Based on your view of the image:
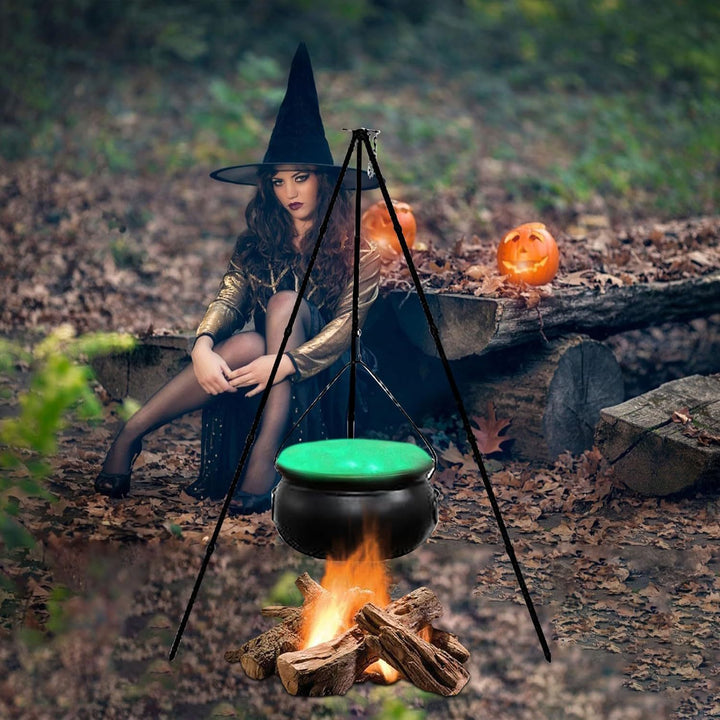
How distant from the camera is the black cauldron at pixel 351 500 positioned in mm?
3906

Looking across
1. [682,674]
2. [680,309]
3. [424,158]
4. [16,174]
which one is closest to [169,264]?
[16,174]

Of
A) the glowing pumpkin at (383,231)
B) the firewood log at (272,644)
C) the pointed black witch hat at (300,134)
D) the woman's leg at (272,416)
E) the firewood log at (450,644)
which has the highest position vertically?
the pointed black witch hat at (300,134)

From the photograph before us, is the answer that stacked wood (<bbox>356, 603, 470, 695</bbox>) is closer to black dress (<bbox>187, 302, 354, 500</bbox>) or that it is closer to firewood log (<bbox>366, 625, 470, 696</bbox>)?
firewood log (<bbox>366, 625, 470, 696</bbox>)

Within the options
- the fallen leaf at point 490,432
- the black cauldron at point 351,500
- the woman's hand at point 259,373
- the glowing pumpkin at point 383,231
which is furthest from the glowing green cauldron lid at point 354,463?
the glowing pumpkin at point 383,231

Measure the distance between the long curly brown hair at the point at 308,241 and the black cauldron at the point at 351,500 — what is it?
2.26 metres

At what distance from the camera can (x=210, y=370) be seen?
607 centimetres

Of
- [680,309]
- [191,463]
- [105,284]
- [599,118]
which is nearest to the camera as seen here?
[191,463]

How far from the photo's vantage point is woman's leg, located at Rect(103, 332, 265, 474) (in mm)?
6137

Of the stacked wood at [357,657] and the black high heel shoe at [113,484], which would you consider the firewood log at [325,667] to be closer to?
the stacked wood at [357,657]

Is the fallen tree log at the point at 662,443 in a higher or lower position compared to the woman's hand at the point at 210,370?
lower

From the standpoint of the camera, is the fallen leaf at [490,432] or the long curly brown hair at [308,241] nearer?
the long curly brown hair at [308,241]

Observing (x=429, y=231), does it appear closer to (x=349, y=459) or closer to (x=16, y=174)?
(x=16, y=174)

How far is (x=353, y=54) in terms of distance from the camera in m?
16.1

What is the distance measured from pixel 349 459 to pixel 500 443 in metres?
2.84
